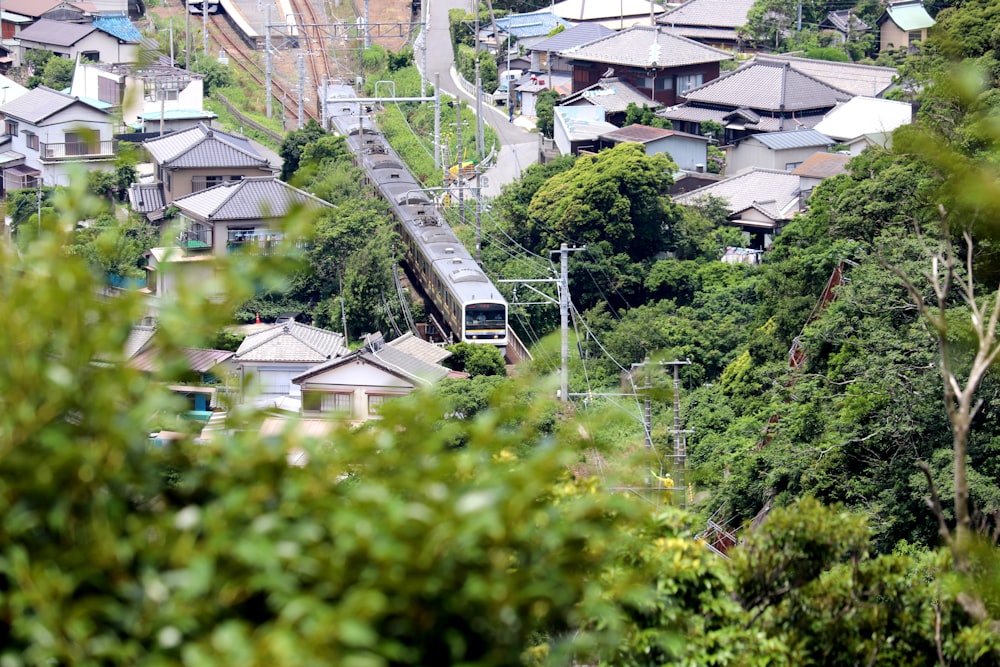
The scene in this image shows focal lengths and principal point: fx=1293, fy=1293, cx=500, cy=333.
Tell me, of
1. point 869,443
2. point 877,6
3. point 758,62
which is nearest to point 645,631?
point 869,443

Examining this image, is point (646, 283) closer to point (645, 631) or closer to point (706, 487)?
point (706, 487)

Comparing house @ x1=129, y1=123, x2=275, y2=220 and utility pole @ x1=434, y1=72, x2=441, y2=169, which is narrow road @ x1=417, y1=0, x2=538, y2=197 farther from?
house @ x1=129, y1=123, x2=275, y2=220

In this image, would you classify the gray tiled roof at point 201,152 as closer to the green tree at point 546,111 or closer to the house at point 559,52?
the green tree at point 546,111

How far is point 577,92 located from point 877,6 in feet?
24.9

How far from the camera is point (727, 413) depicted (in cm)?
1245

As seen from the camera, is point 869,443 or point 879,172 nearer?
point 869,443

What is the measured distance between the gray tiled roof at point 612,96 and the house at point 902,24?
5.59 meters

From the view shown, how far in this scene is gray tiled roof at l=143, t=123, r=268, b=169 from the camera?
17.9 m

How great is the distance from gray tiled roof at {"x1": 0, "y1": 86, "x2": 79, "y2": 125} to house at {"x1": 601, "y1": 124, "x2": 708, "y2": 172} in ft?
27.7

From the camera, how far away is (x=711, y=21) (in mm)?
27094

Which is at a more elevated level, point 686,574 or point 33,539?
point 33,539

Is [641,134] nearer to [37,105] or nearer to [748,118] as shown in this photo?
[748,118]

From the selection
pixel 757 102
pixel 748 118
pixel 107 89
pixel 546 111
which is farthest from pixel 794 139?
pixel 107 89

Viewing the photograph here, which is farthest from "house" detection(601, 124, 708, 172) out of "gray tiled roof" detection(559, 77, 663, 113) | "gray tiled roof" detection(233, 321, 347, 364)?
"gray tiled roof" detection(233, 321, 347, 364)
